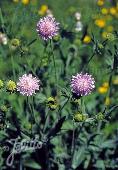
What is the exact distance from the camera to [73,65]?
3.26 metres

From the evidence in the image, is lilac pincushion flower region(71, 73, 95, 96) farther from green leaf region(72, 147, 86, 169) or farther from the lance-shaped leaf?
green leaf region(72, 147, 86, 169)

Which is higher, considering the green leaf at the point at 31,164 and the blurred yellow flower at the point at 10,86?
the blurred yellow flower at the point at 10,86

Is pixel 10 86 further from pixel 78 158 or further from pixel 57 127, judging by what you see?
pixel 78 158

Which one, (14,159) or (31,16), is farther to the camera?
(14,159)

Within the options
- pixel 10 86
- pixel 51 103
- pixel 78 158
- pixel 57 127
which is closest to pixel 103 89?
pixel 78 158

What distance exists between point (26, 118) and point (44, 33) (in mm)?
763

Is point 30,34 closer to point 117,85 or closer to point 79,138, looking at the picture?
point 117,85

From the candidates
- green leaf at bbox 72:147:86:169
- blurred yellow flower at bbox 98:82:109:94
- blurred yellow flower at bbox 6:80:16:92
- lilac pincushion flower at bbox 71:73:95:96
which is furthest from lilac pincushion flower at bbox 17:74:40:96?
blurred yellow flower at bbox 98:82:109:94

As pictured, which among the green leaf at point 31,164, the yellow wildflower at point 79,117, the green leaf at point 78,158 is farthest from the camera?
the green leaf at point 31,164

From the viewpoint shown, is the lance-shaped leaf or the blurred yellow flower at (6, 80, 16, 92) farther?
the lance-shaped leaf

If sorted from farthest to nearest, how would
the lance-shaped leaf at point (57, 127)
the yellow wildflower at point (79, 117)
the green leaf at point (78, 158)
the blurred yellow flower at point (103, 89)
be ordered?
the blurred yellow flower at point (103, 89)
the green leaf at point (78, 158)
the lance-shaped leaf at point (57, 127)
the yellow wildflower at point (79, 117)

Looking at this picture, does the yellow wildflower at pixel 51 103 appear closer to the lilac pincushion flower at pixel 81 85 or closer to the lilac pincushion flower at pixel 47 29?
the lilac pincushion flower at pixel 81 85

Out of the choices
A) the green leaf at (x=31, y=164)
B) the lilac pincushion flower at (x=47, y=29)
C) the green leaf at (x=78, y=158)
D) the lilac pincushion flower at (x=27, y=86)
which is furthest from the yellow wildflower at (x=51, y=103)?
the green leaf at (x=31, y=164)

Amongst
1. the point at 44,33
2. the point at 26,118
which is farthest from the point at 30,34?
the point at 44,33
